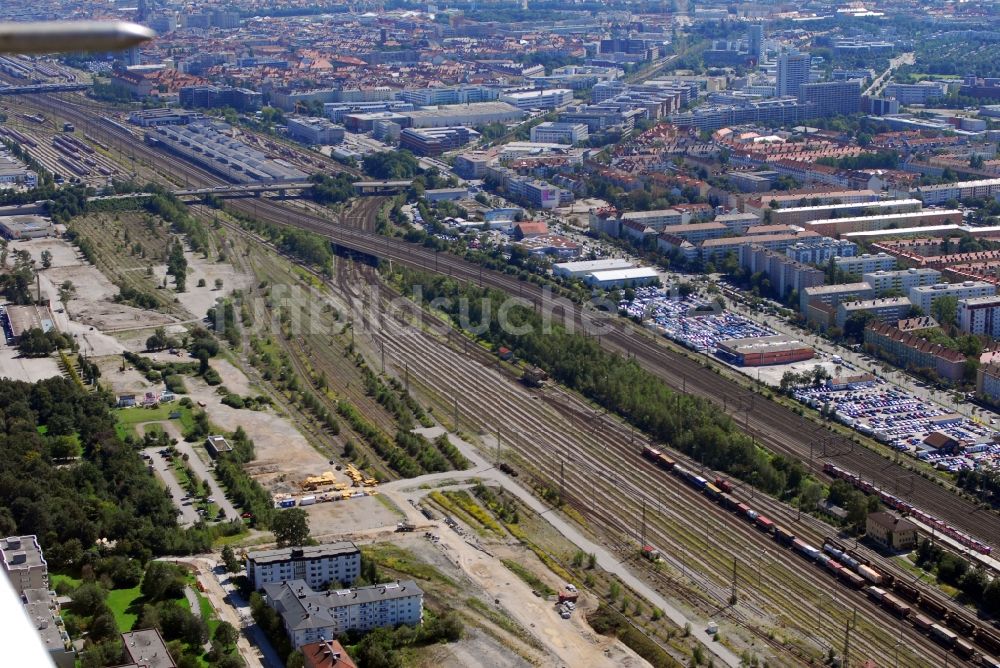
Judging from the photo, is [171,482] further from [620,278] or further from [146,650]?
[620,278]

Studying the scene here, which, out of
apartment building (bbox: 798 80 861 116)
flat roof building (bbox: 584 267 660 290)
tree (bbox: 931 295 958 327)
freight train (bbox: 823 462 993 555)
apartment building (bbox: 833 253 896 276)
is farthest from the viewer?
apartment building (bbox: 798 80 861 116)

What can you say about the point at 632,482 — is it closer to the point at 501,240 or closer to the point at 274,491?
the point at 274,491

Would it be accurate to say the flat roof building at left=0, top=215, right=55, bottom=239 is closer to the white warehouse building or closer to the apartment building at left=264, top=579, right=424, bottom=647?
the apartment building at left=264, top=579, right=424, bottom=647

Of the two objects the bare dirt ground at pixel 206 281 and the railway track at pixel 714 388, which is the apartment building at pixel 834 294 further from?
the bare dirt ground at pixel 206 281

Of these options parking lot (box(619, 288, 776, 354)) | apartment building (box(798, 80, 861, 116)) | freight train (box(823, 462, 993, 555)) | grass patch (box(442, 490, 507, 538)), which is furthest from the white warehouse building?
grass patch (box(442, 490, 507, 538))

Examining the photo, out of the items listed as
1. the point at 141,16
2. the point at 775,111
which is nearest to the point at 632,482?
the point at 775,111

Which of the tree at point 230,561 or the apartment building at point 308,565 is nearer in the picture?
the apartment building at point 308,565

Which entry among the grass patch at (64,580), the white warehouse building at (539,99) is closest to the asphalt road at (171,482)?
the grass patch at (64,580)

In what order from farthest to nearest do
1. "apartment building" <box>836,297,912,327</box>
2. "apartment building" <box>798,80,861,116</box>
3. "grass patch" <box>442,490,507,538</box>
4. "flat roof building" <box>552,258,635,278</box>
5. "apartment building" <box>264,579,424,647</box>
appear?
"apartment building" <box>798,80,861,116</box>, "flat roof building" <box>552,258,635,278</box>, "apartment building" <box>836,297,912,327</box>, "grass patch" <box>442,490,507,538</box>, "apartment building" <box>264,579,424,647</box>
